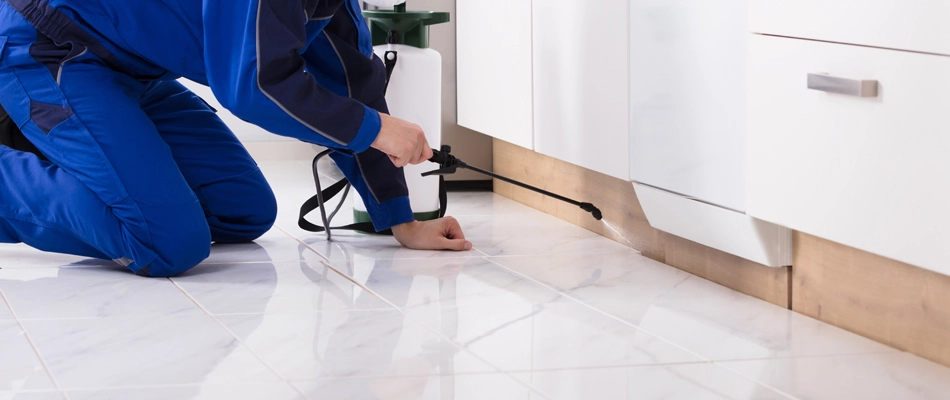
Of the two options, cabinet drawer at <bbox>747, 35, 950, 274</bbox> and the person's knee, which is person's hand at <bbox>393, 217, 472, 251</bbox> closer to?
the person's knee

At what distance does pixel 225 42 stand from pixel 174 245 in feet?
1.22

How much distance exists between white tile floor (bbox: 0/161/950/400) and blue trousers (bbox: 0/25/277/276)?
0.17ft

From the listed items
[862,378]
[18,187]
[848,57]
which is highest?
[848,57]

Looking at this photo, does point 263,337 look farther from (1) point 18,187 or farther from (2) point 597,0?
(2) point 597,0

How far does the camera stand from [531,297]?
1.58m

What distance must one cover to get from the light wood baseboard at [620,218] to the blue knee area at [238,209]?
64 cm

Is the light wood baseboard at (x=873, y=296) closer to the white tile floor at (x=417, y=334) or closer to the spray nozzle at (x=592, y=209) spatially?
the white tile floor at (x=417, y=334)

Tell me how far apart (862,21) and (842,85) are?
0.08m

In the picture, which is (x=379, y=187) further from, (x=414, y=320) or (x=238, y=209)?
(x=414, y=320)

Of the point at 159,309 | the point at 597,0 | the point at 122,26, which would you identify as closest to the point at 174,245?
the point at 159,309

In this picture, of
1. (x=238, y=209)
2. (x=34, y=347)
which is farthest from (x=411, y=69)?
(x=34, y=347)

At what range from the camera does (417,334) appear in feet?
4.50

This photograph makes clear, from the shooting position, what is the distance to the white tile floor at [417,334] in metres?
1.16

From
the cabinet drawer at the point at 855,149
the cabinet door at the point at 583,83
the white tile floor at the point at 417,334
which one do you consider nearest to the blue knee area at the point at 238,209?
the white tile floor at the point at 417,334
